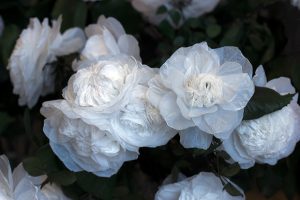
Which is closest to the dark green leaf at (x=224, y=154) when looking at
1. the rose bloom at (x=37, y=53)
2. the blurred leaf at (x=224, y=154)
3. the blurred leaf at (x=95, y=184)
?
the blurred leaf at (x=224, y=154)

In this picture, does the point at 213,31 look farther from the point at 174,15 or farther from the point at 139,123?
the point at 139,123

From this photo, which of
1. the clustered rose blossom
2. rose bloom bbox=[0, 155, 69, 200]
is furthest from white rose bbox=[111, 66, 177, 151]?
rose bloom bbox=[0, 155, 69, 200]

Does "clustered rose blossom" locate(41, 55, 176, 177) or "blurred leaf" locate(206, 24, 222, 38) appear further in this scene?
"blurred leaf" locate(206, 24, 222, 38)

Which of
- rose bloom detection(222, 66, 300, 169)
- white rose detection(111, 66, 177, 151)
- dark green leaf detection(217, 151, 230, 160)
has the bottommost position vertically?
dark green leaf detection(217, 151, 230, 160)

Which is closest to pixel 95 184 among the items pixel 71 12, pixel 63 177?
pixel 63 177

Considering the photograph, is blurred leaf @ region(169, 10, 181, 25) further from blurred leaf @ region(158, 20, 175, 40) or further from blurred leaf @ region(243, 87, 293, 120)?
blurred leaf @ region(243, 87, 293, 120)

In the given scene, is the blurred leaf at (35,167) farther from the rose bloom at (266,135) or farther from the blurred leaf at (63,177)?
the rose bloom at (266,135)

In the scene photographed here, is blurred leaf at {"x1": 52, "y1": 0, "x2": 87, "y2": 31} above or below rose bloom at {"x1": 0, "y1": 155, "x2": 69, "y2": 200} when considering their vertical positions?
above

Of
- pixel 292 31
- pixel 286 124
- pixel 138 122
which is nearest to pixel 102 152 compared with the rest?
pixel 138 122
